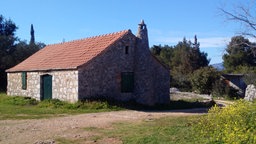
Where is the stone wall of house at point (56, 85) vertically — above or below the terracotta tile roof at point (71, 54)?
below

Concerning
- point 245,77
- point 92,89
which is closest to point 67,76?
point 92,89

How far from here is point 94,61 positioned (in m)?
20.5

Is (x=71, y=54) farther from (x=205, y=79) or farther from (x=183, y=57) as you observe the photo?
(x=183, y=57)

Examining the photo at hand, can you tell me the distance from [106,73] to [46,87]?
4.41 metres

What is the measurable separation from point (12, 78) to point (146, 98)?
38.2 feet

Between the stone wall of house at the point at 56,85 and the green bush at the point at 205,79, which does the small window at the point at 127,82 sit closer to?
the stone wall of house at the point at 56,85

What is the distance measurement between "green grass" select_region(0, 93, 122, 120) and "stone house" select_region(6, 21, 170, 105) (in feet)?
2.73

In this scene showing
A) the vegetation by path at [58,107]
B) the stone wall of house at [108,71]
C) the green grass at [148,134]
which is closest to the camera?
the green grass at [148,134]

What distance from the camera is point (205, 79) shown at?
34719mm

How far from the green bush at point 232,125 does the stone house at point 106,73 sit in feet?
39.1

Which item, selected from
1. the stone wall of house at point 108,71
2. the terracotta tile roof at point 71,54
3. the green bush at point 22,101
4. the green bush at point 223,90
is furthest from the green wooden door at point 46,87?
the green bush at point 223,90

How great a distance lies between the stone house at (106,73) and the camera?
2039 cm

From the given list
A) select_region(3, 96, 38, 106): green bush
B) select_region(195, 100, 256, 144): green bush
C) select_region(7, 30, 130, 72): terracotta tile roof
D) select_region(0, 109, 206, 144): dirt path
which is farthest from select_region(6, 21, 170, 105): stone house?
select_region(195, 100, 256, 144): green bush

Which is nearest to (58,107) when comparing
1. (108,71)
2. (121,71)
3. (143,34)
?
(108,71)
